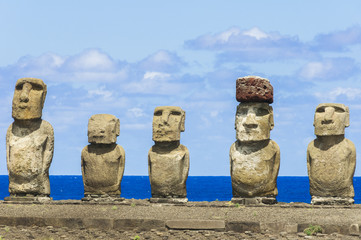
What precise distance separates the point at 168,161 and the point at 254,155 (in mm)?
2204

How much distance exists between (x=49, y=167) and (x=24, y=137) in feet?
3.43

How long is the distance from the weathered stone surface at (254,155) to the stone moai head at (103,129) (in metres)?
3.15

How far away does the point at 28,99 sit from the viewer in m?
20.6

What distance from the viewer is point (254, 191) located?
774 inches

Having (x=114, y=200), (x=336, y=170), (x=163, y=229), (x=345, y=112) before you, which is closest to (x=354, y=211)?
(x=336, y=170)

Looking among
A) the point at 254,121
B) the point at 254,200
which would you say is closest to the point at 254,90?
the point at 254,121

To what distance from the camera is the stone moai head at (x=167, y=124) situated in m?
20.1

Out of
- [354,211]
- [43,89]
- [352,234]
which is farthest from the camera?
[43,89]

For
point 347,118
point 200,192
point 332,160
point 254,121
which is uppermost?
point 347,118

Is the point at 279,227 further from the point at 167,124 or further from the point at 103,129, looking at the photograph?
the point at 103,129

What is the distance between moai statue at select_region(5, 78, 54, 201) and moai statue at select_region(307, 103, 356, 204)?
22.9 ft

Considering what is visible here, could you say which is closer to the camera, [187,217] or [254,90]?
[187,217]

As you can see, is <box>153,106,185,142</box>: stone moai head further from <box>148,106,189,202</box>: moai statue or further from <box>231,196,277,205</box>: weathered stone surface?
<box>231,196,277,205</box>: weathered stone surface

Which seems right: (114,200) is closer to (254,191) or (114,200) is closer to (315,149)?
(254,191)
